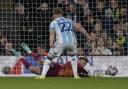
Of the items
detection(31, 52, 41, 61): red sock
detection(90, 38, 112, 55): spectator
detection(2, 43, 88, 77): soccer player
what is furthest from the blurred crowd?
detection(2, 43, 88, 77): soccer player

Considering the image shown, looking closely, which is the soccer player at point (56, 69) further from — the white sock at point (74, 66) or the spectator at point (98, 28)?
the spectator at point (98, 28)

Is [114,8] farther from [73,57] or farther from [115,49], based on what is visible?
[73,57]

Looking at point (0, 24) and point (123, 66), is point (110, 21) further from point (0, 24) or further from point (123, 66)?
point (0, 24)

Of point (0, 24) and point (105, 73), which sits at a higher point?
point (0, 24)

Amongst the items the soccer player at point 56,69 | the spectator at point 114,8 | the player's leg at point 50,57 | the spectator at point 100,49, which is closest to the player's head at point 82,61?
the soccer player at point 56,69

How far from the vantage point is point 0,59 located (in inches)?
612

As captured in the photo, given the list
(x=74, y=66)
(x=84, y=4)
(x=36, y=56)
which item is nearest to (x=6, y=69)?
(x=36, y=56)

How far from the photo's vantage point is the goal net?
16.1 meters

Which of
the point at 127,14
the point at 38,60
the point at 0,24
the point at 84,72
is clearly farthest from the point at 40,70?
the point at 127,14

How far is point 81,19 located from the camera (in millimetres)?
16703

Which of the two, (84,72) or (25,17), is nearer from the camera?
(84,72)

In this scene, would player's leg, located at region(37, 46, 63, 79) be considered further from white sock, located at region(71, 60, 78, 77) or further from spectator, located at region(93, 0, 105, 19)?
spectator, located at region(93, 0, 105, 19)

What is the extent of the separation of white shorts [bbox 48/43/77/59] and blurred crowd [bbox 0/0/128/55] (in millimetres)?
1619

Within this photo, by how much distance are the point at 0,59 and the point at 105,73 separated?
10.00 ft
